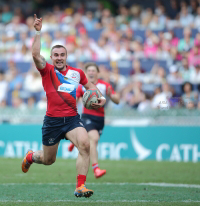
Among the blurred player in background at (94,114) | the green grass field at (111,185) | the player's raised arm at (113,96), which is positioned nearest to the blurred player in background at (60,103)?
the green grass field at (111,185)

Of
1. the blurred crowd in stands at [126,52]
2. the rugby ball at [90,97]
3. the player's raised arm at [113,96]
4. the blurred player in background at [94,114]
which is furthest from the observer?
the blurred crowd in stands at [126,52]

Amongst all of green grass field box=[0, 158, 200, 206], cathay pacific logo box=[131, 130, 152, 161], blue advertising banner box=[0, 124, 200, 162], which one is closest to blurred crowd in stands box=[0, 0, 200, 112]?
blue advertising banner box=[0, 124, 200, 162]

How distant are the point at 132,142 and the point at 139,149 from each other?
0.31 metres

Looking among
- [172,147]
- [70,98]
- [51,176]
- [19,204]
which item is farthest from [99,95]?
[172,147]

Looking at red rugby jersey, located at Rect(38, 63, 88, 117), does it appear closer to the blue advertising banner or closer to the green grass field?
the green grass field

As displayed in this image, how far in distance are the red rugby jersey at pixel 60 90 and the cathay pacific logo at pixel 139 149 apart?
7.16m

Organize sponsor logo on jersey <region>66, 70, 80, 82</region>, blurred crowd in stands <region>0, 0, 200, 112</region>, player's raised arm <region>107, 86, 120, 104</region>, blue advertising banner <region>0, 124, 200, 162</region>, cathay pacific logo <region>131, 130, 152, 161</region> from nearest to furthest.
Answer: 1. sponsor logo on jersey <region>66, 70, 80, 82</region>
2. player's raised arm <region>107, 86, 120, 104</region>
3. blue advertising banner <region>0, 124, 200, 162</region>
4. cathay pacific logo <region>131, 130, 152, 161</region>
5. blurred crowd in stands <region>0, 0, 200, 112</region>

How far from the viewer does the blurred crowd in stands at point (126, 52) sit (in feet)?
48.3

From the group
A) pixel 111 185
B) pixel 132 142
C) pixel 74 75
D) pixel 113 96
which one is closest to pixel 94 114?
pixel 113 96

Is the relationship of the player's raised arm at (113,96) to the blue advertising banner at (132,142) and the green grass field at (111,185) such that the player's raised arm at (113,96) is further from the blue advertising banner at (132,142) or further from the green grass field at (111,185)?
the blue advertising banner at (132,142)

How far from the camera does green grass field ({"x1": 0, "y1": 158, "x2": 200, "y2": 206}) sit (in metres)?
6.53

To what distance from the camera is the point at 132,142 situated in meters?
13.8

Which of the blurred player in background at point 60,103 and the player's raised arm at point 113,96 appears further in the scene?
the player's raised arm at point 113,96

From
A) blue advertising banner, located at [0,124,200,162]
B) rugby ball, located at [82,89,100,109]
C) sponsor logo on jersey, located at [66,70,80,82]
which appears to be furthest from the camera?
blue advertising banner, located at [0,124,200,162]
